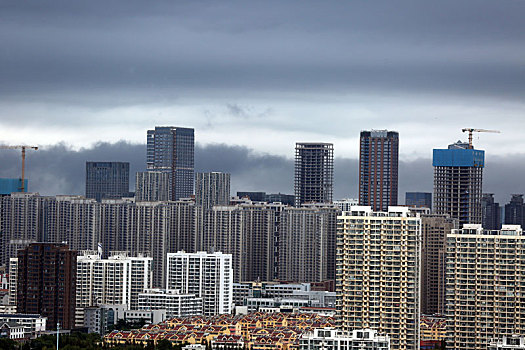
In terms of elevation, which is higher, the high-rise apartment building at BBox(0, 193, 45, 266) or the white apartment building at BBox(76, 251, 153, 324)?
the high-rise apartment building at BBox(0, 193, 45, 266)

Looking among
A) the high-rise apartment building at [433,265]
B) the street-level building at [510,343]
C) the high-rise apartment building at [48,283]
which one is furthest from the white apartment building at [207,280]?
the street-level building at [510,343]

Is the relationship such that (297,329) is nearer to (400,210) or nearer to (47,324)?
(400,210)

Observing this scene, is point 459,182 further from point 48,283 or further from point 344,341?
point 344,341

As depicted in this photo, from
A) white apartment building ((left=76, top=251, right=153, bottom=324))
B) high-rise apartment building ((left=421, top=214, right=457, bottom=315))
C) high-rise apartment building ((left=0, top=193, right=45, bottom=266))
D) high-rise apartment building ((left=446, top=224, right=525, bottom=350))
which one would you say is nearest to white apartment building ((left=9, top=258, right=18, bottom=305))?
white apartment building ((left=76, top=251, right=153, bottom=324))

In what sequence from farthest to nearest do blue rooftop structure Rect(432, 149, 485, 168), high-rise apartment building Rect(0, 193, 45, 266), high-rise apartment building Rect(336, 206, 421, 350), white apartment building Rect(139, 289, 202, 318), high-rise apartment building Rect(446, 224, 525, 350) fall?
1. high-rise apartment building Rect(0, 193, 45, 266)
2. blue rooftop structure Rect(432, 149, 485, 168)
3. white apartment building Rect(139, 289, 202, 318)
4. high-rise apartment building Rect(336, 206, 421, 350)
5. high-rise apartment building Rect(446, 224, 525, 350)

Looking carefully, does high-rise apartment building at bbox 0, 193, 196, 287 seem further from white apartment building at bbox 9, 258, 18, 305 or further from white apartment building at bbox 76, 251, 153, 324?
white apartment building at bbox 9, 258, 18, 305

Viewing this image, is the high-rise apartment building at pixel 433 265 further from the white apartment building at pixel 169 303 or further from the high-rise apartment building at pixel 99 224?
the high-rise apartment building at pixel 99 224
